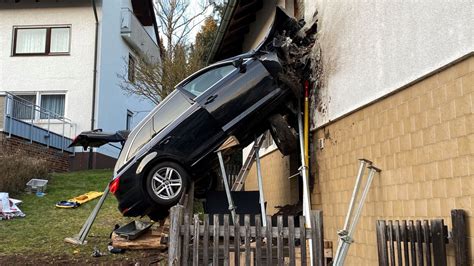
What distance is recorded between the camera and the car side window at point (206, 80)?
309 inches

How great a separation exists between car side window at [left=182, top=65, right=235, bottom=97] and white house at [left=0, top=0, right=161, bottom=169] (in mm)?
13167

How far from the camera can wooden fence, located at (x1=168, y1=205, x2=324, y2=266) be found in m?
5.09

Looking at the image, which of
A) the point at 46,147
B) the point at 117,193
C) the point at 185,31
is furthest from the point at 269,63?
the point at 185,31

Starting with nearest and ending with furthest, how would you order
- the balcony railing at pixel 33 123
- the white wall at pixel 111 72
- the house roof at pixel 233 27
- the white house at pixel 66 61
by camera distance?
the house roof at pixel 233 27 → the balcony railing at pixel 33 123 → the white house at pixel 66 61 → the white wall at pixel 111 72

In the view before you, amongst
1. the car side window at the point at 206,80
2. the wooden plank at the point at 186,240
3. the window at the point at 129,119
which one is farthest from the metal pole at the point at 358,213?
the window at the point at 129,119

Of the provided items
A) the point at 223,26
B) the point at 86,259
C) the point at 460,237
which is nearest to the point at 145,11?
the point at 223,26

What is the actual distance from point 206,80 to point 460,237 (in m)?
4.92

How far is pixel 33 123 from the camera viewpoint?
719 inches

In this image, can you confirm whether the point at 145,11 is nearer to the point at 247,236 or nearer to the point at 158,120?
the point at 158,120

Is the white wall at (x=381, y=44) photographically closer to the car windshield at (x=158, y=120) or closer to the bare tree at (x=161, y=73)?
the car windshield at (x=158, y=120)

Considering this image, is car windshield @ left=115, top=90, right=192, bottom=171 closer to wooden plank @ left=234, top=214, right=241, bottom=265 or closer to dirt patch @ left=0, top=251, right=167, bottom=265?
dirt patch @ left=0, top=251, right=167, bottom=265

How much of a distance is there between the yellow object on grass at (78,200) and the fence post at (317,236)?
883cm

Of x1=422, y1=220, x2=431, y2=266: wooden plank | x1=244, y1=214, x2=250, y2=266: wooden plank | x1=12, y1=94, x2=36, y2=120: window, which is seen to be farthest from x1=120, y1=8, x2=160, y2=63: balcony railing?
x1=422, y1=220, x2=431, y2=266: wooden plank

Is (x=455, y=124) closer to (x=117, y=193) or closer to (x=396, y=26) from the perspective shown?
(x=396, y=26)
